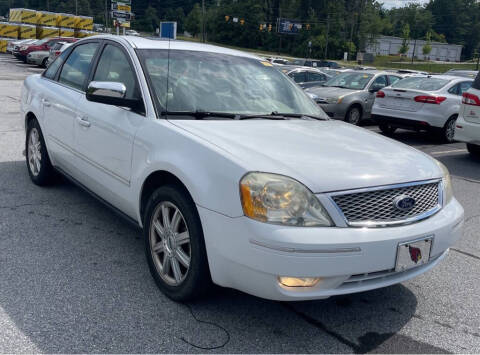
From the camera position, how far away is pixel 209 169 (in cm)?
290

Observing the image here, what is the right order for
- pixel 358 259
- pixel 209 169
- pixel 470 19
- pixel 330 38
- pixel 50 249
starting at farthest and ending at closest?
1. pixel 470 19
2. pixel 330 38
3. pixel 50 249
4. pixel 209 169
5. pixel 358 259

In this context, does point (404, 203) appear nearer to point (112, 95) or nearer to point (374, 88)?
point (112, 95)

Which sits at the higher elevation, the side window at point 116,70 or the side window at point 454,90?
the side window at point 116,70

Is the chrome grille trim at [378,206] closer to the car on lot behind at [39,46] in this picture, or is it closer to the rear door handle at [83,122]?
the rear door handle at [83,122]

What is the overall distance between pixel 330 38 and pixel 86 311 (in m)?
97.4

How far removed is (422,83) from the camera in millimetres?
11469

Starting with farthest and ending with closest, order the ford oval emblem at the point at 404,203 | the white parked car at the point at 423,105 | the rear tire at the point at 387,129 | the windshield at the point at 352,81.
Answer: the windshield at the point at 352,81 < the rear tire at the point at 387,129 < the white parked car at the point at 423,105 < the ford oval emblem at the point at 404,203

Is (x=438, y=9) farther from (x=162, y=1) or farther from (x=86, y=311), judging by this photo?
(x=86, y=311)

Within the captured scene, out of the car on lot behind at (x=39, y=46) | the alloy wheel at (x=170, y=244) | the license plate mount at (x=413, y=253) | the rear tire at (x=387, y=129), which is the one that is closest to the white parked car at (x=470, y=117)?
the rear tire at (x=387, y=129)

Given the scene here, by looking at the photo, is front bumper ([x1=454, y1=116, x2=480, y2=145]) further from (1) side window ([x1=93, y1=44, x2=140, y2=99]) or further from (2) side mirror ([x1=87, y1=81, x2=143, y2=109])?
(2) side mirror ([x1=87, y1=81, x2=143, y2=109])

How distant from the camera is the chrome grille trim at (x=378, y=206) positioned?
109 inches

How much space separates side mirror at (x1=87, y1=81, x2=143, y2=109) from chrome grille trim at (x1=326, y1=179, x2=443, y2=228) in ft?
5.48

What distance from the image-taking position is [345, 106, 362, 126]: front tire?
12805mm

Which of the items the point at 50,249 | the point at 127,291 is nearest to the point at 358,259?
the point at 127,291
